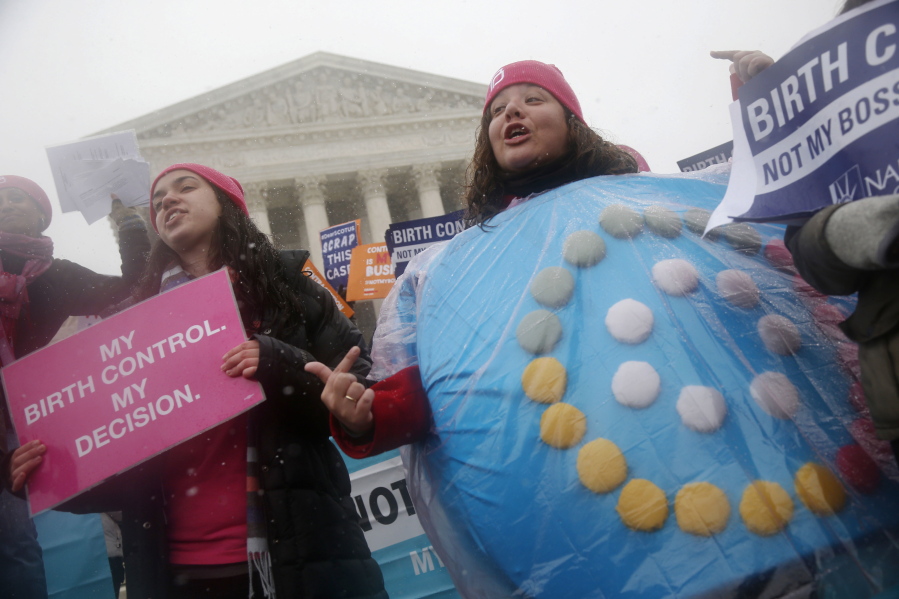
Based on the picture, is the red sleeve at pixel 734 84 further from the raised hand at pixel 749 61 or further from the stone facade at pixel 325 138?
the stone facade at pixel 325 138

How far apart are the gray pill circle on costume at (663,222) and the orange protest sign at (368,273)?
763 centimetres

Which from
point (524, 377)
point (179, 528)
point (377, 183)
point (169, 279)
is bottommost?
point (179, 528)

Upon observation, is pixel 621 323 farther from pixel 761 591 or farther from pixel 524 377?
pixel 761 591

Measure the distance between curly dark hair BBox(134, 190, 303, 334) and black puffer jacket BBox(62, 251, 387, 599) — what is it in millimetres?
57

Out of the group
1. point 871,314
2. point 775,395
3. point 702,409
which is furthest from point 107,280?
point 871,314

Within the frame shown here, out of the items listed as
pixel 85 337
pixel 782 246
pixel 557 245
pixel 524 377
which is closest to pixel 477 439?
pixel 524 377

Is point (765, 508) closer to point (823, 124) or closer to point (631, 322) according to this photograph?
point (631, 322)

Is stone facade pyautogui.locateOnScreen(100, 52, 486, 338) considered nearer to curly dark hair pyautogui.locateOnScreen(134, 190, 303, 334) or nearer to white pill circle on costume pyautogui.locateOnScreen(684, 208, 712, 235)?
curly dark hair pyautogui.locateOnScreen(134, 190, 303, 334)

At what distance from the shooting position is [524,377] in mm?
1137

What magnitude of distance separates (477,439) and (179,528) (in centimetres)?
88

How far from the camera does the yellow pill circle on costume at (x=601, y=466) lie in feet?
3.31

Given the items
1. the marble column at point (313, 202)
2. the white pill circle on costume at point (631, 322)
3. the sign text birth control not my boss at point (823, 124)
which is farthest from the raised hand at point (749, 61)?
the marble column at point (313, 202)

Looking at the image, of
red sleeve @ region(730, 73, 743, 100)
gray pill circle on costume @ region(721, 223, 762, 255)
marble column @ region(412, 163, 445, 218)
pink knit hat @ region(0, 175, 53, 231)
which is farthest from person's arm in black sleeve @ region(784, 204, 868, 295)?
marble column @ region(412, 163, 445, 218)

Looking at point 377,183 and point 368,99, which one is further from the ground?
point 368,99
